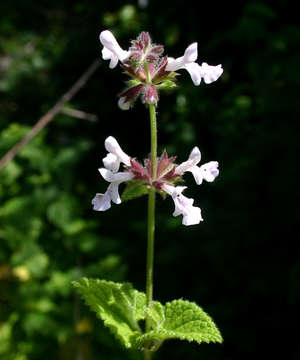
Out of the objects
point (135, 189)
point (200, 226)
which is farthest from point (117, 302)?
point (200, 226)

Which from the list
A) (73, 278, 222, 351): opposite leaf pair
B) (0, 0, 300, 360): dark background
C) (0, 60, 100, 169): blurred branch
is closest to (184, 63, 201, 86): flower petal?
(73, 278, 222, 351): opposite leaf pair

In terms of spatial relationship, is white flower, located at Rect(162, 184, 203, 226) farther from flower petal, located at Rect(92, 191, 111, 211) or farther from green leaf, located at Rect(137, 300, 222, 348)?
green leaf, located at Rect(137, 300, 222, 348)

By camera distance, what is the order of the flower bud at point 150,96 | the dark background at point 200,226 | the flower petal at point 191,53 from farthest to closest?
the dark background at point 200,226 → the flower petal at point 191,53 → the flower bud at point 150,96

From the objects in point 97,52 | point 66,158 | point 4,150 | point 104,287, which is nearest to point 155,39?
point 97,52

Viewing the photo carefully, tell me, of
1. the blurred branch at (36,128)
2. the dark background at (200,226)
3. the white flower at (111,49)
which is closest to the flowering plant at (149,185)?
the white flower at (111,49)

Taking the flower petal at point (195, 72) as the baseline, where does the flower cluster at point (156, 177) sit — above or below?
below

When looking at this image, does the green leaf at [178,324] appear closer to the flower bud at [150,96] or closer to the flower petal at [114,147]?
the flower petal at [114,147]

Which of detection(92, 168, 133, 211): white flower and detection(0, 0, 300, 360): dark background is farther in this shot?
detection(0, 0, 300, 360): dark background
